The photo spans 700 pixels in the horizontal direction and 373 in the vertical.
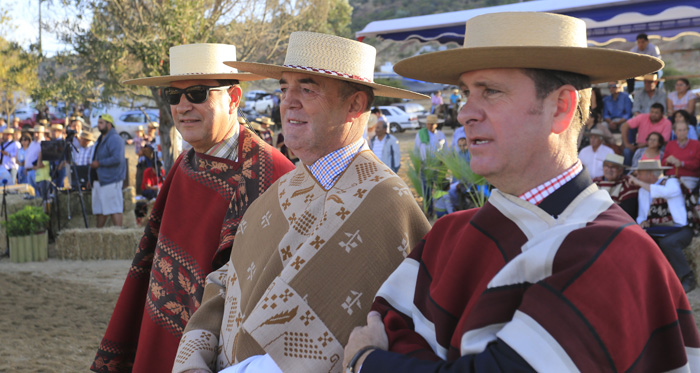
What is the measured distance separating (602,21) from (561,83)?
9388mm

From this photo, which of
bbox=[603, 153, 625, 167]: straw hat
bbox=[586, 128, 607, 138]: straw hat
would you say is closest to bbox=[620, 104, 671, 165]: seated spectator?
bbox=[586, 128, 607, 138]: straw hat

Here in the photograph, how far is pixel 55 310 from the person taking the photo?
315 inches

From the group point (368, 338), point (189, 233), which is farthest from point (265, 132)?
point (368, 338)

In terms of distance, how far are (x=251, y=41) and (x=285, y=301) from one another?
14.8 m

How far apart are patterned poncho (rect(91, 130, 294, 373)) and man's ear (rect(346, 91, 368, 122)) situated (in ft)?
2.74

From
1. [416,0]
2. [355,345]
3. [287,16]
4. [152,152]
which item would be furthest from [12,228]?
[416,0]

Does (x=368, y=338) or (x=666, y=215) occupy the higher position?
(x=368, y=338)

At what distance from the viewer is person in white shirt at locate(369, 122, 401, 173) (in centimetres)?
1255

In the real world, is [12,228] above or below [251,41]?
below

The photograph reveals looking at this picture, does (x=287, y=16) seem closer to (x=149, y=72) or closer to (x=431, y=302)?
(x=149, y=72)

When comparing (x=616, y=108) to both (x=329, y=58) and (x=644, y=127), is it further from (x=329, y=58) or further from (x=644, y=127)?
(x=329, y=58)

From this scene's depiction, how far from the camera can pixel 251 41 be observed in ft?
54.9

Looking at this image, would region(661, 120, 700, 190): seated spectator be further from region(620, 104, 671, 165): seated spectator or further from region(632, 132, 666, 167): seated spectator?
region(620, 104, 671, 165): seated spectator

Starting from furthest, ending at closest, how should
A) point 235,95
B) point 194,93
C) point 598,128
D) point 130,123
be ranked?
1. point 130,123
2. point 598,128
3. point 235,95
4. point 194,93
